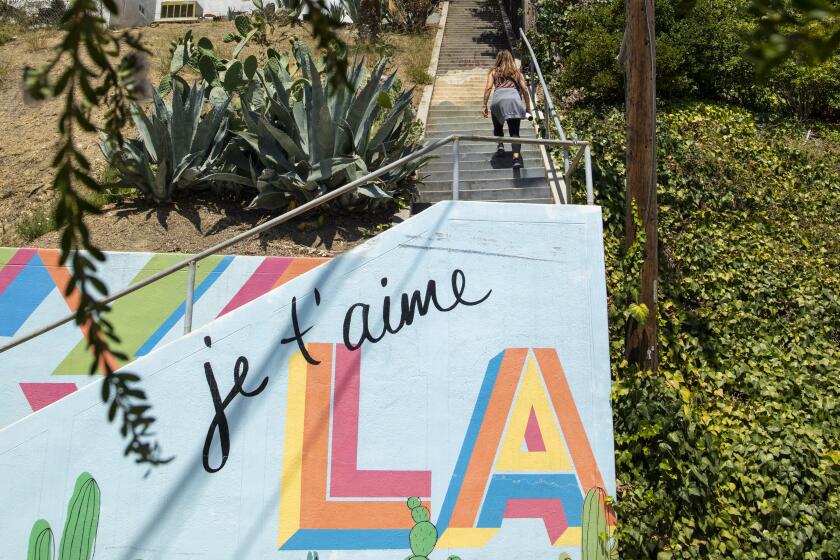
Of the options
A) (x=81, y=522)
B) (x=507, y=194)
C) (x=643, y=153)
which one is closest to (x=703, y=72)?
(x=507, y=194)

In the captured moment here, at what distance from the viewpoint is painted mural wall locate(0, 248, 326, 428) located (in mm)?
6066

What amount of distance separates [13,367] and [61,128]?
5756 mm

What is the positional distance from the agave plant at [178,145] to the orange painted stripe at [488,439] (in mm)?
4149

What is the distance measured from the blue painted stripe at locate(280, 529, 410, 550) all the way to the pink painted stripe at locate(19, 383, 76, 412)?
2541 millimetres

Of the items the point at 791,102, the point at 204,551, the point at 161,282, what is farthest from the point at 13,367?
the point at 791,102

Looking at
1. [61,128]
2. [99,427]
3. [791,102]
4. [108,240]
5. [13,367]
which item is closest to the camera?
[61,128]

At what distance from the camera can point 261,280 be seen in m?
6.70

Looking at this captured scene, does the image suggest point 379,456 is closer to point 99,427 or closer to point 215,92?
point 99,427

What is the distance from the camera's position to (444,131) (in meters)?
9.97

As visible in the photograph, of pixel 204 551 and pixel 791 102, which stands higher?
pixel 791 102

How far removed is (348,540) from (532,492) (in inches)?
53.4

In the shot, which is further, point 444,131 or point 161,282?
point 444,131

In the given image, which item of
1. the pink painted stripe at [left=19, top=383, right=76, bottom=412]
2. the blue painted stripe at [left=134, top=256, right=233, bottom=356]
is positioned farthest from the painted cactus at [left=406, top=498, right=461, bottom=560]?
the pink painted stripe at [left=19, top=383, right=76, bottom=412]

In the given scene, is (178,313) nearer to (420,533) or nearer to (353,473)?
(353,473)
